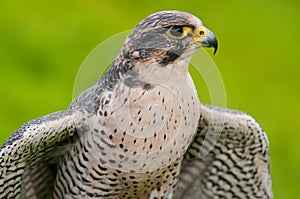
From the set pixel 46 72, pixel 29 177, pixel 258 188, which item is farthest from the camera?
pixel 46 72

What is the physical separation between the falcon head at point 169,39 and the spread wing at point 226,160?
65cm

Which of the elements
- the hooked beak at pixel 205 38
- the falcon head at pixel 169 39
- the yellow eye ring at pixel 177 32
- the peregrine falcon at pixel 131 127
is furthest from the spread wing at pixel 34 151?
the hooked beak at pixel 205 38

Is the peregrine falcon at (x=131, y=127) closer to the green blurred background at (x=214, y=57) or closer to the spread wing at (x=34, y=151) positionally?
the spread wing at (x=34, y=151)

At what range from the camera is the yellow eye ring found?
7.39 meters

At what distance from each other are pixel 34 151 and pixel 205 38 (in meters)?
1.35

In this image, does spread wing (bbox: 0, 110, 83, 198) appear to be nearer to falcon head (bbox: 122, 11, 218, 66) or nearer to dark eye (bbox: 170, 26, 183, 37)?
falcon head (bbox: 122, 11, 218, 66)

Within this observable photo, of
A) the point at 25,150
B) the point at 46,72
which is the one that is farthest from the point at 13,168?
the point at 46,72

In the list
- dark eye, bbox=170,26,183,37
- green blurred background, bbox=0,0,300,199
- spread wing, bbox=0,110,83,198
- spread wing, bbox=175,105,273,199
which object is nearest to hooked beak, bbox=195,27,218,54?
dark eye, bbox=170,26,183,37

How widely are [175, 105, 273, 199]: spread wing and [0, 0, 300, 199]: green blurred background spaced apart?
3340mm

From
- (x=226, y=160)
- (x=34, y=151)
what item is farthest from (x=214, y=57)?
(x=34, y=151)

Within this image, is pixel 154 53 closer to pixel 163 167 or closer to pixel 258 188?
pixel 163 167

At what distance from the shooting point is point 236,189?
8641 millimetres

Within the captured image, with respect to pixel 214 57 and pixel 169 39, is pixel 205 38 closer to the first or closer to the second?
pixel 169 39

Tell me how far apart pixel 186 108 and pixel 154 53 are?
1.40 feet
